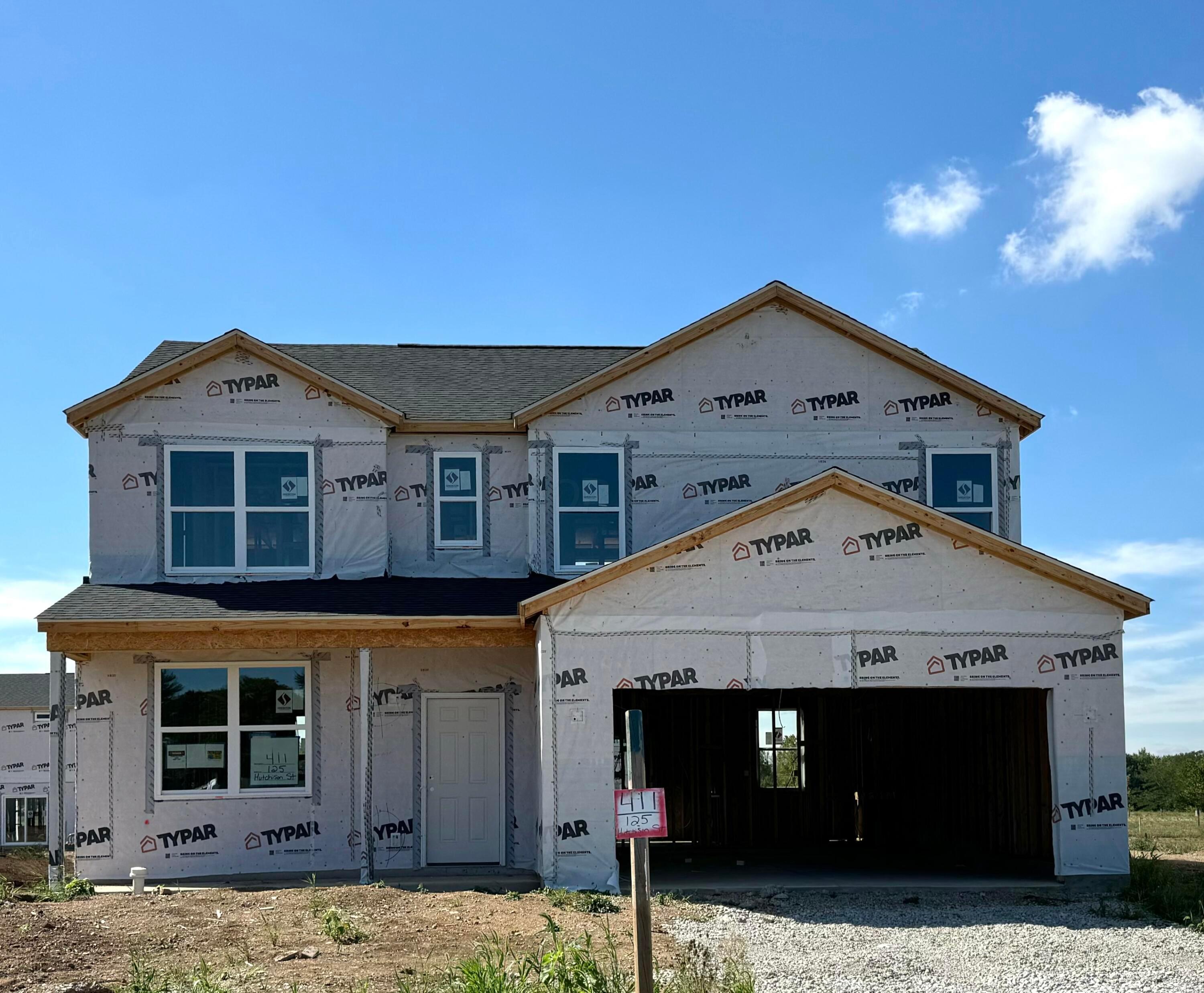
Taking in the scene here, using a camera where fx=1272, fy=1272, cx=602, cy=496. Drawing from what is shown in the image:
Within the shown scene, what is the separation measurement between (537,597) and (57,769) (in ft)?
24.6

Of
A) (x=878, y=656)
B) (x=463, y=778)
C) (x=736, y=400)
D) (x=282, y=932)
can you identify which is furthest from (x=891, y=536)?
(x=282, y=932)

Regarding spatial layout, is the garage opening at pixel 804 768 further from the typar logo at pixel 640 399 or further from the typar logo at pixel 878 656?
the typar logo at pixel 878 656

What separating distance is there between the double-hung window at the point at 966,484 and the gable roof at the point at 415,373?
5.12 metres

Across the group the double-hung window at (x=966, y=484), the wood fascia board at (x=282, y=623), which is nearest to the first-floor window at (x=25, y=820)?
the wood fascia board at (x=282, y=623)

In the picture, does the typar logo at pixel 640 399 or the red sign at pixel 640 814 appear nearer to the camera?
the red sign at pixel 640 814

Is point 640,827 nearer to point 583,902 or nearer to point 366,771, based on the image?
point 583,902

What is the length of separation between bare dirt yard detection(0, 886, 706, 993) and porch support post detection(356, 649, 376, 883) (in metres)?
1.34

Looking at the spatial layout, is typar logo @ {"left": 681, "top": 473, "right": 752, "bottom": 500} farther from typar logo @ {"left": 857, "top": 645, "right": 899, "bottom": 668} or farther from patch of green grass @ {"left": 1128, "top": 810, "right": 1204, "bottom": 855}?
patch of green grass @ {"left": 1128, "top": 810, "right": 1204, "bottom": 855}

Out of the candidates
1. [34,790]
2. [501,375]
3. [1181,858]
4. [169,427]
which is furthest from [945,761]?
[34,790]

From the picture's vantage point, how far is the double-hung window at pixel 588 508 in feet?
63.0

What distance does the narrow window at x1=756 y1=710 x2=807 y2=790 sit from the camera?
23391 millimetres

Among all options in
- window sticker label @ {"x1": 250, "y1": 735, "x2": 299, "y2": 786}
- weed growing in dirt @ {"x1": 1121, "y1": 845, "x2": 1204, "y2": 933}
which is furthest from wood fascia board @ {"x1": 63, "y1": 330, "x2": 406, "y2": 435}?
weed growing in dirt @ {"x1": 1121, "y1": 845, "x2": 1204, "y2": 933}

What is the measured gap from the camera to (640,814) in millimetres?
8828

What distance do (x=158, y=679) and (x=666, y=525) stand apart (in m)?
7.68
